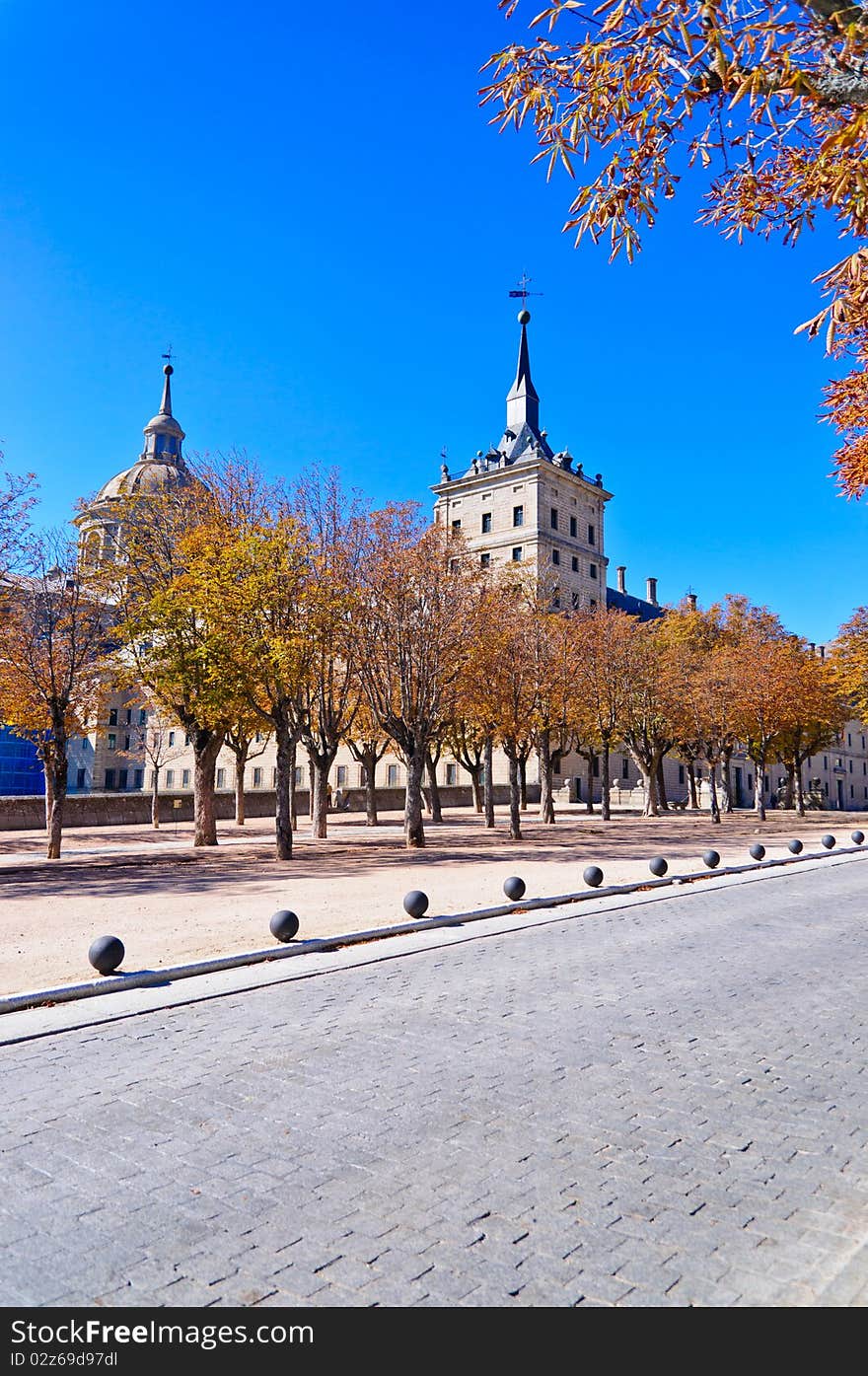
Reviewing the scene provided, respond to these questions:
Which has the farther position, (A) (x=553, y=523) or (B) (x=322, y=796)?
(A) (x=553, y=523)

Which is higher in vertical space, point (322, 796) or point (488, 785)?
point (488, 785)

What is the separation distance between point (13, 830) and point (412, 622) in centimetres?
2020

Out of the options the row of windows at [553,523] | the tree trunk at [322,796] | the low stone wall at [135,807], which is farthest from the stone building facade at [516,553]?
the tree trunk at [322,796]

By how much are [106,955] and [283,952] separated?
2.00 meters

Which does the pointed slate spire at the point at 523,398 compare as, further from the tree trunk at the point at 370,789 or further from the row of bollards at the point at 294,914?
the row of bollards at the point at 294,914

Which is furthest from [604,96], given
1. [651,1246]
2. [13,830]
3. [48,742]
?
[13,830]

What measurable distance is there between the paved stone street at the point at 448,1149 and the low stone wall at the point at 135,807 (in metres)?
27.7

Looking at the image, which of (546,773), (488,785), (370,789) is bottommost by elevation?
(370,789)

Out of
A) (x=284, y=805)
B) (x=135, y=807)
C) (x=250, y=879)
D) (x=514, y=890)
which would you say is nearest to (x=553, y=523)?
(x=135, y=807)

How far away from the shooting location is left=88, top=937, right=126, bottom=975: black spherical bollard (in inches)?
330

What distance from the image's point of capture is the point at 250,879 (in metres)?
18.2

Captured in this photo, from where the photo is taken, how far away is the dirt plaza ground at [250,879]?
420 inches

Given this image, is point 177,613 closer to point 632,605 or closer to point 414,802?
point 414,802

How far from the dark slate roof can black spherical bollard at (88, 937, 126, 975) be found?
77415mm
